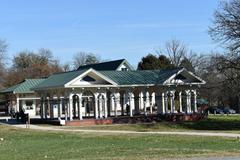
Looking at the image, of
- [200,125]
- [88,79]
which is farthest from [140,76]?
[200,125]

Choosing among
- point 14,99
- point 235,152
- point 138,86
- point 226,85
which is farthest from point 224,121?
point 235,152

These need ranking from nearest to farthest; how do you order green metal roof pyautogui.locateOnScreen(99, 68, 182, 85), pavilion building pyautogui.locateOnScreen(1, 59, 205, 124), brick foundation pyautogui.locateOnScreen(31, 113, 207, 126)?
brick foundation pyautogui.locateOnScreen(31, 113, 207, 126), pavilion building pyautogui.locateOnScreen(1, 59, 205, 124), green metal roof pyautogui.locateOnScreen(99, 68, 182, 85)

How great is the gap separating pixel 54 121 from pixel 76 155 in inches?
1382

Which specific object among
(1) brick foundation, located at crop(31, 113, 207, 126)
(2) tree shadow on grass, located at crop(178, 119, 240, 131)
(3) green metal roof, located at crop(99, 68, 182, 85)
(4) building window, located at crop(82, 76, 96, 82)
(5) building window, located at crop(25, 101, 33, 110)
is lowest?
(2) tree shadow on grass, located at crop(178, 119, 240, 131)

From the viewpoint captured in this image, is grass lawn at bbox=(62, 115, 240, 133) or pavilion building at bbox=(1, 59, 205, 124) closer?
grass lawn at bbox=(62, 115, 240, 133)

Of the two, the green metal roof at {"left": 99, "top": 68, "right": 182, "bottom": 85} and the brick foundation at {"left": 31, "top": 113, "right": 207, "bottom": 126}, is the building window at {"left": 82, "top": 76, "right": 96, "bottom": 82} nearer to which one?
the green metal roof at {"left": 99, "top": 68, "right": 182, "bottom": 85}

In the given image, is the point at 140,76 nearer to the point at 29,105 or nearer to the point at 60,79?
the point at 60,79

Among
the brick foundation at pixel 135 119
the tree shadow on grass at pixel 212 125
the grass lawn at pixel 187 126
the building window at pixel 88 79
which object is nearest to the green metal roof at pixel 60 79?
the building window at pixel 88 79

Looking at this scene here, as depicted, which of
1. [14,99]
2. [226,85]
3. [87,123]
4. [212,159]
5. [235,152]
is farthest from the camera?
[14,99]

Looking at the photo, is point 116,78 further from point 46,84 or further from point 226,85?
point 226,85

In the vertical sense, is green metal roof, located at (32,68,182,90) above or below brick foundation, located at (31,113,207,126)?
above

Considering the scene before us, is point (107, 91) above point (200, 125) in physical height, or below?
above

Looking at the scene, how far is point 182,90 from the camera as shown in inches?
2424

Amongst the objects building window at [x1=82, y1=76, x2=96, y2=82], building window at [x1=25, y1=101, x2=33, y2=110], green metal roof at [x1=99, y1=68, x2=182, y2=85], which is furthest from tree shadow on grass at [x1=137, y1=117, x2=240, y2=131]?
building window at [x1=25, y1=101, x2=33, y2=110]
